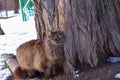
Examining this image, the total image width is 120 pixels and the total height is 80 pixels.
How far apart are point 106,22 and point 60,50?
114cm

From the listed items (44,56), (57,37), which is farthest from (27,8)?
(57,37)

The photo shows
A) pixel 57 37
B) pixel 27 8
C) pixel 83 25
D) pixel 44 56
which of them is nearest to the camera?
pixel 57 37

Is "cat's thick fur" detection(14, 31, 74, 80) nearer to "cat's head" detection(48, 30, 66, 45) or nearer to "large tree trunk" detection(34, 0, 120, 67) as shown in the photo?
"cat's head" detection(48, 30, 66, 45)

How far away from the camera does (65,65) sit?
5129 mm

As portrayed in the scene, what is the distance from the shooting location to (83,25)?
5.32 metres

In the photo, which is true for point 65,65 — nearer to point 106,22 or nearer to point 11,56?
point 106,22

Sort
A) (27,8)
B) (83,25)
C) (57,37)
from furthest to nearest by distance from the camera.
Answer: (27,8), (83,25), (57,37)

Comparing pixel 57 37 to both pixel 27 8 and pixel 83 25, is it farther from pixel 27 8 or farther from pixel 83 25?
pixel 27 8

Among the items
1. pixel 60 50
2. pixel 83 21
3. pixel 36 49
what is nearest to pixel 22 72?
pixel 36 49

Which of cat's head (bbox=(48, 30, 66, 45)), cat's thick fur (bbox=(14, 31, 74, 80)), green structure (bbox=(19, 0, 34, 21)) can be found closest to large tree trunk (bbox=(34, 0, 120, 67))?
cat's thick fur (bbox=(14, 31, 74, 80))

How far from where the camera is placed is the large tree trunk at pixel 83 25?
5242 millimetres

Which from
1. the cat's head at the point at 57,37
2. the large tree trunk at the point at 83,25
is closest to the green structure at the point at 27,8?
the large tree trunk at the point at 83,25

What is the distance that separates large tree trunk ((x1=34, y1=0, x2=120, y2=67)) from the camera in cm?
524

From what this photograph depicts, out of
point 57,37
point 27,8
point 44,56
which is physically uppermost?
point 57,37
